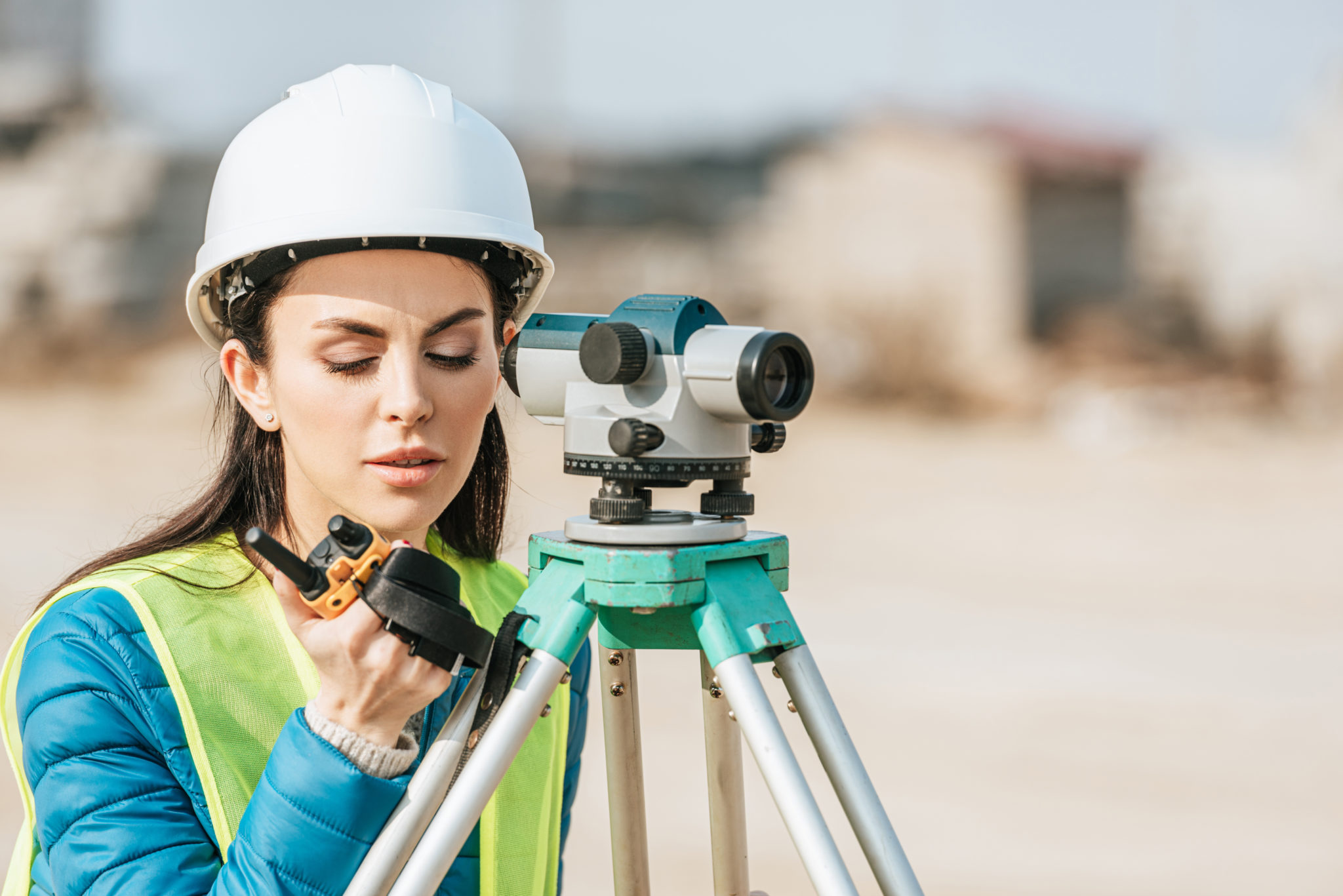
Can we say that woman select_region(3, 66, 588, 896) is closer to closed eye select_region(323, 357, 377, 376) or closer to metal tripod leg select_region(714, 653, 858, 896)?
closed eye select_region(323, 357, 377, 376)

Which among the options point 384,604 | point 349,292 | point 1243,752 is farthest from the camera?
point 1243,752

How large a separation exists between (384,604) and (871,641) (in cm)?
656

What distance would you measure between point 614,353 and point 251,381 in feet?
2.15

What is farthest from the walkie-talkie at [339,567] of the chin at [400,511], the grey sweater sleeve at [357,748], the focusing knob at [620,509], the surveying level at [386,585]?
the chin at [400,511]

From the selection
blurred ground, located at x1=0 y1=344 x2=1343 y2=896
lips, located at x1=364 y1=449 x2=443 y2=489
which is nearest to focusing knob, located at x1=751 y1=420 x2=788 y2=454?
lips, located at x1=364 y1=449 x2=443 y2=489

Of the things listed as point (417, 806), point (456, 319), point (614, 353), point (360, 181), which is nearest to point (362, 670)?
point (417, 806)

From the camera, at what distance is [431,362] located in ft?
5.47

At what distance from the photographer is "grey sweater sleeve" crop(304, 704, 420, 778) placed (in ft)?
4.44

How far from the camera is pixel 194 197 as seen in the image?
2223 cm

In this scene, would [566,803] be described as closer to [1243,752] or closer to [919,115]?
[1243,752]

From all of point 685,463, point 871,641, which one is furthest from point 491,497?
point 871,641

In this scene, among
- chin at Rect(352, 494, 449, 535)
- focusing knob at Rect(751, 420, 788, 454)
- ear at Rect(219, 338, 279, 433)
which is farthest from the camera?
ear at Rect(219, 338, 279, 433)

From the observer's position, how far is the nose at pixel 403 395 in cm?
161

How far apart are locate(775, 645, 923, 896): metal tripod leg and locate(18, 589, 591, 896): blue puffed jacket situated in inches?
17.7
